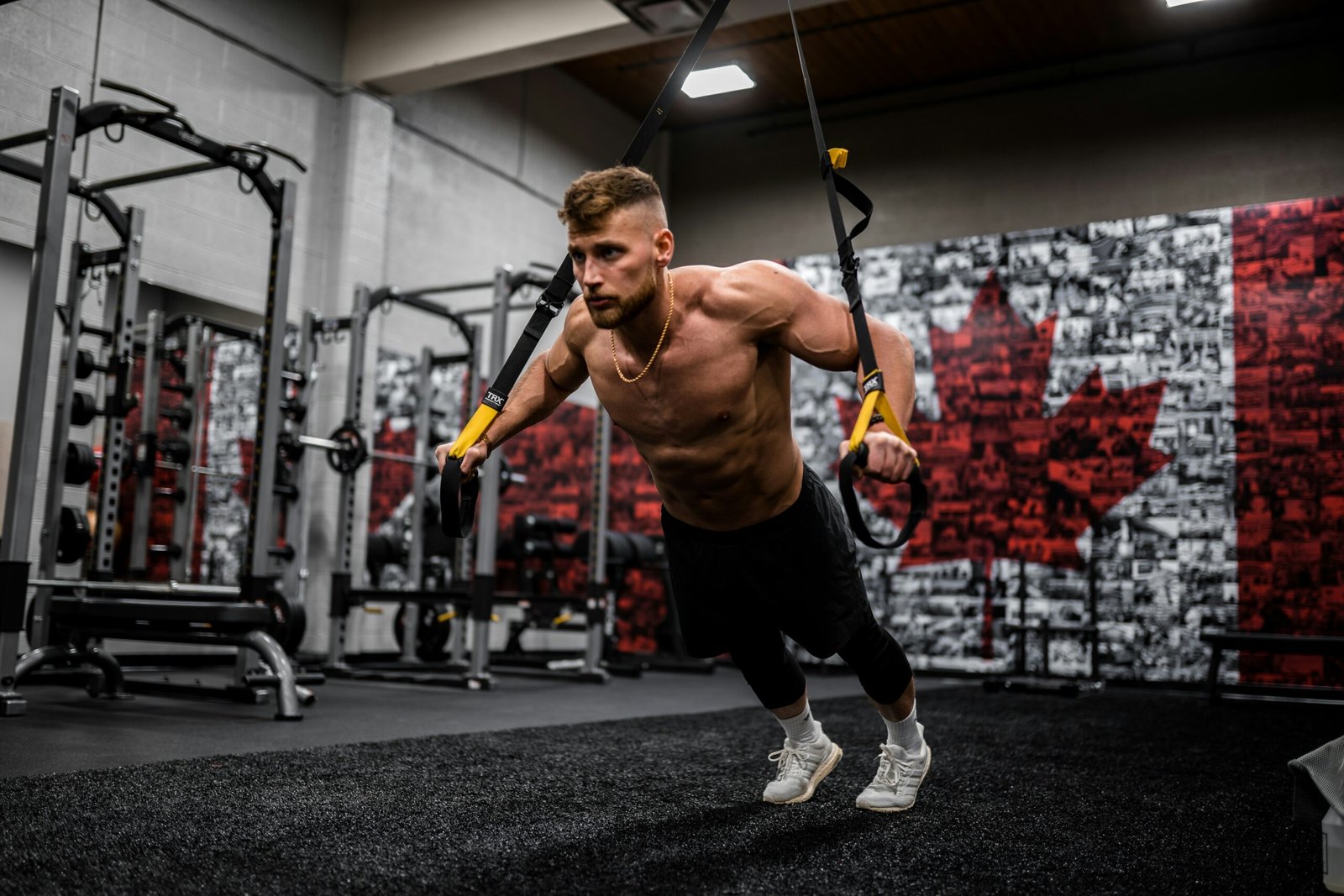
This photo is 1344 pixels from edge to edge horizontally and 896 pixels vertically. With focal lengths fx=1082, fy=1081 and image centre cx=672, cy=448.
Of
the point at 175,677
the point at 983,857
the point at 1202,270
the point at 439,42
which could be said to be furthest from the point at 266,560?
the point at 1202,270

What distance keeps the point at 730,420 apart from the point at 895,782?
85cm

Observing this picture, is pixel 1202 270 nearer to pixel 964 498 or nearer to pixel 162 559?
pixel 964 498

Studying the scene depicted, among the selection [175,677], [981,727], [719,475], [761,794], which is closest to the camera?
[719,475]

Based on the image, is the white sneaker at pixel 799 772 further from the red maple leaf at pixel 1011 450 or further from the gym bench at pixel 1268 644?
the red maple leaf at pixel 1011 450

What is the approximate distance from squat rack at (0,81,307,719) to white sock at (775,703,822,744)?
1987mm

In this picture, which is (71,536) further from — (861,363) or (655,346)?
(861,363)

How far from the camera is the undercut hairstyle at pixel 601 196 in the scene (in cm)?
172

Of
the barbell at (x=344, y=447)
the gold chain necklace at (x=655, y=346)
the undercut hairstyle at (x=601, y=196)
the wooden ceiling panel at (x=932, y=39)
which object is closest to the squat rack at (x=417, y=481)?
the barbell at (x=344, y=447)

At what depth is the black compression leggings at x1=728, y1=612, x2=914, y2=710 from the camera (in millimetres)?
2100

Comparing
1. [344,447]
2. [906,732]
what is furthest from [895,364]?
[344,447]

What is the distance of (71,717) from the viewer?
3377 millimetres

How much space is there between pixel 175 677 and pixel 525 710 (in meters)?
1.99

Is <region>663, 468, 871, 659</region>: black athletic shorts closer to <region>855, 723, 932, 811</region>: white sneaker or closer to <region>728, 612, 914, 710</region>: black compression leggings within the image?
<region>728, 612, 914, 710</region>: black compression leggings

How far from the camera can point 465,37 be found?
21.7ft
